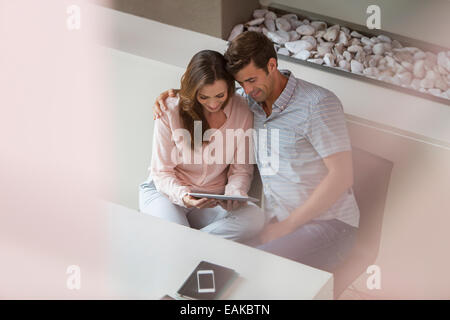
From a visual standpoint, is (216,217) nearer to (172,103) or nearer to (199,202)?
(199,202)

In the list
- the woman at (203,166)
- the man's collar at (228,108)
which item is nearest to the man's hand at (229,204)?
the woman at (203,166)

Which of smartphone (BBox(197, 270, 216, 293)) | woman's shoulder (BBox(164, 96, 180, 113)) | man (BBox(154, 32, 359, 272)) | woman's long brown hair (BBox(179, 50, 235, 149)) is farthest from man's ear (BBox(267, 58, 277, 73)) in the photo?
smartphone (BBox(197, 270, 216, 293))

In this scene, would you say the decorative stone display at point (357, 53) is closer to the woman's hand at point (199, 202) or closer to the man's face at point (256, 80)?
the man's face at point (256, 80)

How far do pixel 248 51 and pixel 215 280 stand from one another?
70 cm

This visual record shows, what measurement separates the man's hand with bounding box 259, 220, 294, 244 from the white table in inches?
16.0

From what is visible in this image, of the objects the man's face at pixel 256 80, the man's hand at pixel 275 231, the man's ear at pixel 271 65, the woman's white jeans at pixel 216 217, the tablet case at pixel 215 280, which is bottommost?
the tablet case at pixel 215 280

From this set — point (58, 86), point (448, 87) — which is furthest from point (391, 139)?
point (58, 86)

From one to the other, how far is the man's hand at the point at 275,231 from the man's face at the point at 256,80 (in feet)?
1.33

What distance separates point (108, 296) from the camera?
62.5 inches

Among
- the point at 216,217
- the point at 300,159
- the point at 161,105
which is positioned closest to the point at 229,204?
the point at 216,217

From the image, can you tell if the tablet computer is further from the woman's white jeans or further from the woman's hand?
the woman's white jeans

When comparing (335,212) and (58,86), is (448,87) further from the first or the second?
(58,86)

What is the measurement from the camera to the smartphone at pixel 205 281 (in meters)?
1.55

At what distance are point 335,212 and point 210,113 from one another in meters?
0.51
